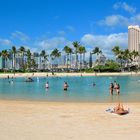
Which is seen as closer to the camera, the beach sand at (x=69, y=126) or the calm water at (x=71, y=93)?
the beach sand at (x=69, y=126)

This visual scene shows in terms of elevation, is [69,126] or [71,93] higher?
[69,126]

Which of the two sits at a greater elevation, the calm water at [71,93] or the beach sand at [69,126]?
the beach sand at [69,126]

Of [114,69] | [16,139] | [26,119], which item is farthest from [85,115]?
[114,69]

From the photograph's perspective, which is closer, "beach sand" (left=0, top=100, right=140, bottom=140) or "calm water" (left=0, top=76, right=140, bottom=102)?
"beach sand" (left=0, top=100, right=140, bottom=140)

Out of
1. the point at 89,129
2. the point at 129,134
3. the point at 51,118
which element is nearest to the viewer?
the point at 129,134

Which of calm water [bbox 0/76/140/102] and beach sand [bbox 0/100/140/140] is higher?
beach sand [bbox 0/100/140/140]

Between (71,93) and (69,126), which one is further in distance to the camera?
(71,93)

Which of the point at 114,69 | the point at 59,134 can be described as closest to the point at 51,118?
the point at 59,134

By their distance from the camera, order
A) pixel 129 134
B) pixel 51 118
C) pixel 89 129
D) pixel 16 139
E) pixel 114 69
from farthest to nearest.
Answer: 1. pixel 114 69
2. pixel 51 118
3. pixel 89 129
4. pixel 129 134
5. pixel 16 139

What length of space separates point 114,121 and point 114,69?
174770 millimetres

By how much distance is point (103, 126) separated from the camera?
1691 centimetres

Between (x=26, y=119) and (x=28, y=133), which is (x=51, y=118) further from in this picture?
(x=28, y=133)

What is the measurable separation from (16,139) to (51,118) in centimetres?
603

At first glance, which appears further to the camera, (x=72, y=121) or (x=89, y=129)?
(x=72, y=121)
